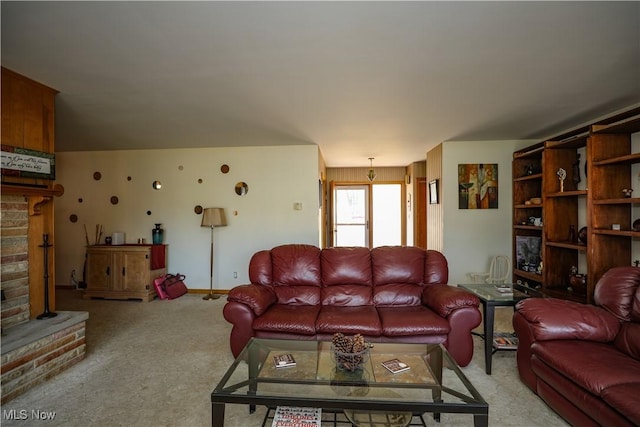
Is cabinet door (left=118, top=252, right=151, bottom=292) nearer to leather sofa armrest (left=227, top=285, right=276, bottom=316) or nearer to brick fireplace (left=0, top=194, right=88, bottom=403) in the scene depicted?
brick fireplace (left=0, top=194, right=88, bottom=403)

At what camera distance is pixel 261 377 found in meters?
1.71

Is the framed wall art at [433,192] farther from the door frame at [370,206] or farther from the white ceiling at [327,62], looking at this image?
the door frame at [370,206]

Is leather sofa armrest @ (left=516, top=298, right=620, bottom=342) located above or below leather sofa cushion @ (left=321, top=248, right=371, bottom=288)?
below

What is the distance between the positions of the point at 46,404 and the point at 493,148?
575cm

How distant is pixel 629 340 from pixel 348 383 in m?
1.87

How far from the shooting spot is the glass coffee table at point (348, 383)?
1.42 m

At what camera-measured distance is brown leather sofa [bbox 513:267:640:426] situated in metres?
1.53

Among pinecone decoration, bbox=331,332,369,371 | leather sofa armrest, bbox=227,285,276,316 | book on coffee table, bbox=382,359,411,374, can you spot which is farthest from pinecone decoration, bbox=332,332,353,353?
leather sofa armrest, bbox=227,285,276,316

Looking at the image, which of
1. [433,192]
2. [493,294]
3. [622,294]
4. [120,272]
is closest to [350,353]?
[493,294]

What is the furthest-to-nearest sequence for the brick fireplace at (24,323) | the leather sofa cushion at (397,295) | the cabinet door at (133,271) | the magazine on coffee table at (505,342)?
1. the cabinet door at (133,271)
2. the leather sofa cushion at (397,295)
3. the magazine on coffee table at (505,342)
4. the brick fireplace at (24,323)

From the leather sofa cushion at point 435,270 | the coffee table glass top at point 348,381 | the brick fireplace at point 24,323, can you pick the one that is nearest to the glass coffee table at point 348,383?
the coffee table glass top at point 348,381

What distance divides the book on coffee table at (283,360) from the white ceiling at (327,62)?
207 centimetres

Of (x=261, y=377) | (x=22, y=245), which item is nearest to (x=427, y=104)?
(x=261, y=377)

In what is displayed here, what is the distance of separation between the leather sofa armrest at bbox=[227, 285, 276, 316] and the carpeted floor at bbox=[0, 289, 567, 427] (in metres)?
0.55
